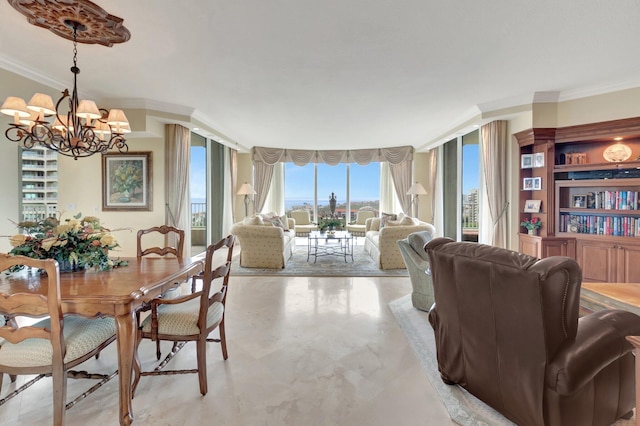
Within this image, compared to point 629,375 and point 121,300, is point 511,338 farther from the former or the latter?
point 121,300

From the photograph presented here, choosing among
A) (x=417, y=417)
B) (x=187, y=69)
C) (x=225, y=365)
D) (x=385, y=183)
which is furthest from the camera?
(x=385, y=183)

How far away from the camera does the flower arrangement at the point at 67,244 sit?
2035mm

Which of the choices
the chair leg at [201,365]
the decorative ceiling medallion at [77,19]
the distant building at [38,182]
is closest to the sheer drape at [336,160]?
the distant building at [38,182]

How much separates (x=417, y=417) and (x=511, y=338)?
0.71 m

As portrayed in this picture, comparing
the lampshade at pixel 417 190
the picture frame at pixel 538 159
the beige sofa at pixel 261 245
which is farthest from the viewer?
the lampshade at pixel 417 190

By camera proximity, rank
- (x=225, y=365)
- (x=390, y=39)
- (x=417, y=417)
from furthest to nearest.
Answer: (x=390, y=39) → (x=225, y=365) → (x=417, y=417)

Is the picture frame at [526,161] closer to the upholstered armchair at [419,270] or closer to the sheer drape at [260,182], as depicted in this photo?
the upholstered armchair at [419,270]

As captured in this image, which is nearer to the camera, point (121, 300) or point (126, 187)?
point (121, 300)

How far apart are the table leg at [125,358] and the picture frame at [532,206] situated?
5156mm

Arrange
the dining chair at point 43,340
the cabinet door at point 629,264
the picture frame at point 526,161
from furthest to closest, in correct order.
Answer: the picture frame at point 526,161 < the cabinet door at point 629,264 < the dining chair at point 43,340

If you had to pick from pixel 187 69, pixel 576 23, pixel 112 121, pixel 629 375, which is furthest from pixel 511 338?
pixel 187 69

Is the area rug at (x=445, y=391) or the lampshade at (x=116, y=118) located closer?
the area rug at (x=445, y=391)

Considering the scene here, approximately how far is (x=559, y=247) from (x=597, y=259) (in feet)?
1.40

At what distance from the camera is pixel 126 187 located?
503cm
